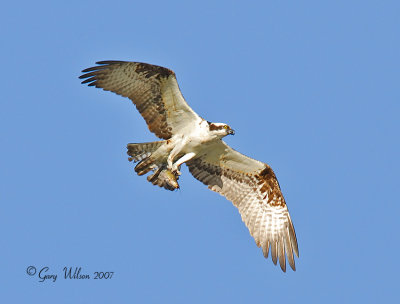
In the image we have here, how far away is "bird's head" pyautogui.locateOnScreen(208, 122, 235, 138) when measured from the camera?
47.4 feet

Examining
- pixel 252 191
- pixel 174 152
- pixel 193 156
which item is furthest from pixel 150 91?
pixel 252 191

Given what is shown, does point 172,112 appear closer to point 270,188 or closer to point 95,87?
point 95,87

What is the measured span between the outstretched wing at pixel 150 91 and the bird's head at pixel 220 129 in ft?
1.28

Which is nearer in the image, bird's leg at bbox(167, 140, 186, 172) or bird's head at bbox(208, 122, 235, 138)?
bird's head at bbox(208, 122, 235, 138)

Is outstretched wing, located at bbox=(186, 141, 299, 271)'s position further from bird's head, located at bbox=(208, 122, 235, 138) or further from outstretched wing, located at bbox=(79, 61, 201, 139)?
outstretched wing, located at bbox=(79, 61, 201, 139)

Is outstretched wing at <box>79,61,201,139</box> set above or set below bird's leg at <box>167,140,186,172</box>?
above

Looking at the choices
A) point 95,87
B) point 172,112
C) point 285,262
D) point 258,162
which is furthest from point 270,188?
point 95,87

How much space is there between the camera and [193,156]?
15195 mm

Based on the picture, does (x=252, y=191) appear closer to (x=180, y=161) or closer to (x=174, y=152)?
(x=180, y=161)

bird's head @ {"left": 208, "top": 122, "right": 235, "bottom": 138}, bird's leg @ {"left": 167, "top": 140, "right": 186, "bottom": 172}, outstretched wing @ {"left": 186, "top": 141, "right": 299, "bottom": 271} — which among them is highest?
bird's head @ {"left": 208, "top": 122, "right": 235, "bottom": 138}

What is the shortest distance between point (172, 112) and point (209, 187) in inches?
81.5

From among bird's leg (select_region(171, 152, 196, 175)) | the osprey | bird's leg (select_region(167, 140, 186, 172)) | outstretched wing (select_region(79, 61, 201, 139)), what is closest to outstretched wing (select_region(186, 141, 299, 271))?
the osprey

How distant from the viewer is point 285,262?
15.1m

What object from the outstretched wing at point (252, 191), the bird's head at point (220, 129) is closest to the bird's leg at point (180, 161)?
the outstretched wing at point (252, 191)
